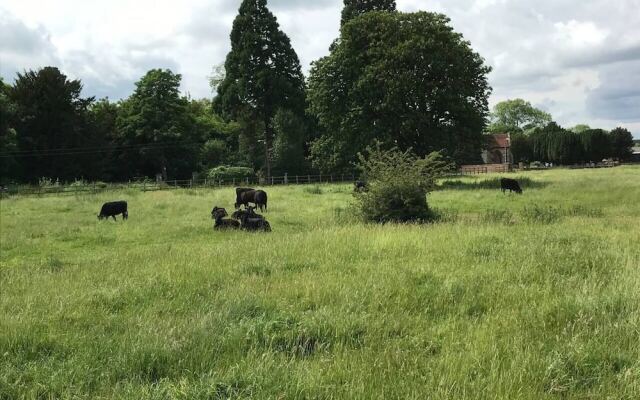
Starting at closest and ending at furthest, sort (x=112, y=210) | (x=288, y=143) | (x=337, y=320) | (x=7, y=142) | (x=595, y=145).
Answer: (x=337, y=320) → (x=112, y=210) → (x=7, y=142) → (x=288, y=143) → (x=595, y=145)

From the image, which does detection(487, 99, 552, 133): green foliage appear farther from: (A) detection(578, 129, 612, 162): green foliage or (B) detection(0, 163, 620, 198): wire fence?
(B) detection(0, 163, 620, 198): wire fence

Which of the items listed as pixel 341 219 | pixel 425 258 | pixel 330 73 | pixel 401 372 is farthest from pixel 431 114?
pixel 401 372

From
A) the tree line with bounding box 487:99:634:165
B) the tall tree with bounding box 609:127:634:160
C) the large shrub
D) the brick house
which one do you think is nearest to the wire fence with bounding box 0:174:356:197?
the large shrub

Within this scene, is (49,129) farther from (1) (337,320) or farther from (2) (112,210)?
(1) (337,320)

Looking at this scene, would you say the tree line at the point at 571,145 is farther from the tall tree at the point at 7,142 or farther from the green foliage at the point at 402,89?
the tall tree at the point at 7,142

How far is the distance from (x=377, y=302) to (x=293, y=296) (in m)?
1.16

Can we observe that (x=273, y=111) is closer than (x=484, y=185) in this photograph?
No

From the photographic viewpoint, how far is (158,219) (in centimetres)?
2042

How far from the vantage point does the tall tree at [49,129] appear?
58.3 meters

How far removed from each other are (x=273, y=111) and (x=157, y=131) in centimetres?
1404

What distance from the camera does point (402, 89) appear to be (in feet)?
121

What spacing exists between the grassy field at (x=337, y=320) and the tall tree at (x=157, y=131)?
53785mm

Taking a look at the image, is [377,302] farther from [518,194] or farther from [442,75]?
[442,75]

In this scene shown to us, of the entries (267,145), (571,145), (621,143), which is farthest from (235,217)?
(621,143)
